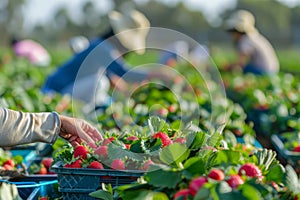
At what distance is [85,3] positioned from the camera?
272ft

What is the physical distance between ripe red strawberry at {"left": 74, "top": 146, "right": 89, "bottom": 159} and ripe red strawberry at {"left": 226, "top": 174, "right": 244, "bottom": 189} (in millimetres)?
844

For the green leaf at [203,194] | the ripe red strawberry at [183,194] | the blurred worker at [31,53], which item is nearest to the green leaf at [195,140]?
the ripe red strawberry at [183,194]

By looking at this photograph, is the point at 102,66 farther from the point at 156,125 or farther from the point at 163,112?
the point at 156,125

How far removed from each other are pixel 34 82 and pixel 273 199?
336 inches

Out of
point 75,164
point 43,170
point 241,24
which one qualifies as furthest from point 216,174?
point 241,24

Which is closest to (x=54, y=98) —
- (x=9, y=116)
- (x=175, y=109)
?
(x=175, y=109)

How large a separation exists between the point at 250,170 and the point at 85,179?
31.5 inches

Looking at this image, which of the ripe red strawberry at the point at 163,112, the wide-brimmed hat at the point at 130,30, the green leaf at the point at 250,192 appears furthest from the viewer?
the wide-brimmed hat at the point at 130,30

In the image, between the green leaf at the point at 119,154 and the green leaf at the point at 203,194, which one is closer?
the green leaf at the point at 203,194

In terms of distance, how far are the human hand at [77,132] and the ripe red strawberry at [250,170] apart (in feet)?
2.81

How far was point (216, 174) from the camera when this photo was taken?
266 cm

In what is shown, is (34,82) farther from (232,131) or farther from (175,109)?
(232,131)

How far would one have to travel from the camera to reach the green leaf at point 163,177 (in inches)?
107

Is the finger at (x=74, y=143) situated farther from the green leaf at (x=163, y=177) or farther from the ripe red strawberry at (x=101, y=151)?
the green leaf at (x=163, y=177)
